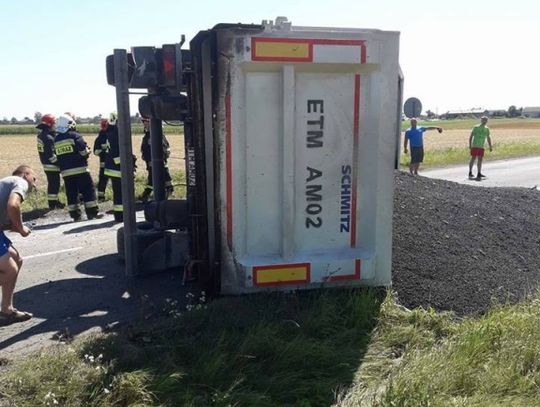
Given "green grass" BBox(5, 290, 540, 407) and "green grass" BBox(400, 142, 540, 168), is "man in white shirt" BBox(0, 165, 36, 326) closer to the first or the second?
"green grass" BBox(5, 290, 540, 407)

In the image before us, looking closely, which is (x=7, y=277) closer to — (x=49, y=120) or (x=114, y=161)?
(x=114, y=161)

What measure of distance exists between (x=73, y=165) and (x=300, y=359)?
23.9 feet

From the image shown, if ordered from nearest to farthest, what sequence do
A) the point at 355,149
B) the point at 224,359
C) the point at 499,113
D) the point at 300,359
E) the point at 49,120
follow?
the point at 224,359 → the point at 300,359 → the point at 355,149 → the point at 49,120 → the point at 499,113

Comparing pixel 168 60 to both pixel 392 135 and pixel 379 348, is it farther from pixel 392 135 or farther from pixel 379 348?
pixel 379 348

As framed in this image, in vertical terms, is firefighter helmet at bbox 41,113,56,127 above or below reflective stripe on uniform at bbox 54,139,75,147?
above

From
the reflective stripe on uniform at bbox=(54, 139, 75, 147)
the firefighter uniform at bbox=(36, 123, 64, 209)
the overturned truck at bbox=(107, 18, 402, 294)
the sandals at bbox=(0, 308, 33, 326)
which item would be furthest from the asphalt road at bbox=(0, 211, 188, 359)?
the firefighter uniform at bbox=(36, 123, 64, 209)

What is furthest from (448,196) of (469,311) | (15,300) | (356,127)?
(15,300)

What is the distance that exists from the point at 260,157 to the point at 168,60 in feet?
3.74

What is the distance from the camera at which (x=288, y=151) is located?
4152 millimetres

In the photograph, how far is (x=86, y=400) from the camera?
9.80 feet

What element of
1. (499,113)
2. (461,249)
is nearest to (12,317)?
(461,249)

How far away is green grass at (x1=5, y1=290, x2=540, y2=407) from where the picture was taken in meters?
3.09

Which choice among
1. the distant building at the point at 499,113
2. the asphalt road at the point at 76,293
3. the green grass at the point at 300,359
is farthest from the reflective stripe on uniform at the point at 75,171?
the distant building at the point at 499,113

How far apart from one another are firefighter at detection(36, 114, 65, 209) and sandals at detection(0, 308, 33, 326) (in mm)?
6319
